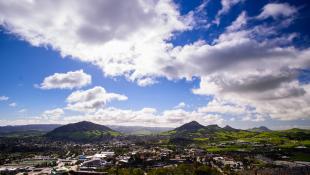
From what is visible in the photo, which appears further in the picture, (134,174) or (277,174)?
(277,174)

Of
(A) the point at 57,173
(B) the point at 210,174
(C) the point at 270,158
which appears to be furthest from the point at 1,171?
(C) the point at 270,158

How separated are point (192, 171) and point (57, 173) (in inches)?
2224

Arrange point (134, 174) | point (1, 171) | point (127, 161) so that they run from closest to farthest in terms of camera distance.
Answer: point (134, 174), point (1, 171), point (127, 161)

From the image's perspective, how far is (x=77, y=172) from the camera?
12012cm

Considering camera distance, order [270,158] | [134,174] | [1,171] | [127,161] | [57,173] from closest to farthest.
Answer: [134,174], [57,173], [1,171], [127,161], [270,158]

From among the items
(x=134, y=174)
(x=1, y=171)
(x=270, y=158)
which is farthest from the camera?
(x=270, y=158)

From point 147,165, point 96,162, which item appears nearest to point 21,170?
point 96,162

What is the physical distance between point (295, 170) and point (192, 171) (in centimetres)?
6997

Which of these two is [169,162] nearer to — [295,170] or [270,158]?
[295,170]

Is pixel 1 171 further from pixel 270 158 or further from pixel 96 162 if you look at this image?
pixel 270 158

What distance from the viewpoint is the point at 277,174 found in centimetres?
14138

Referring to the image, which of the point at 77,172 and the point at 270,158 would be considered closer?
the point at 77,172

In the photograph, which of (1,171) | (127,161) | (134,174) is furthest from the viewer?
(127,161)

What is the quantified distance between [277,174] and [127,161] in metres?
75.8
